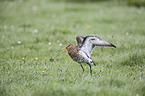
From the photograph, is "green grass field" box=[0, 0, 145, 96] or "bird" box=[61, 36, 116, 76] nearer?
"green grass field" box=[0, 0, 145, 96]

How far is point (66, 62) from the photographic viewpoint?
5.59m

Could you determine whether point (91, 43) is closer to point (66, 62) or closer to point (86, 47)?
point (86, 47)

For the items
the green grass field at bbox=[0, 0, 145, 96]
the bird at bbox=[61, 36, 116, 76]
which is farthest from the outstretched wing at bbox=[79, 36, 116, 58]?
the green grass field at bbox=[0, 0, 145, 96]

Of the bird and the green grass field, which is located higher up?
the bird

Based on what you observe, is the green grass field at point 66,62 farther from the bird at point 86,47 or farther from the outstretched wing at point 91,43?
the outstretched wing at point 91,43

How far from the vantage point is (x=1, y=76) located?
475 cm

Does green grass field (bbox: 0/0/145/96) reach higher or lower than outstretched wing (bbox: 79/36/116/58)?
lower

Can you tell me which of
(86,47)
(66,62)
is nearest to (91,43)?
(86,47)

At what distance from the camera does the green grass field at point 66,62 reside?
3889mm

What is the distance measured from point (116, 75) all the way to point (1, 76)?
301 centimetres

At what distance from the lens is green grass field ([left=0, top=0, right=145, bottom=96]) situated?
389cm

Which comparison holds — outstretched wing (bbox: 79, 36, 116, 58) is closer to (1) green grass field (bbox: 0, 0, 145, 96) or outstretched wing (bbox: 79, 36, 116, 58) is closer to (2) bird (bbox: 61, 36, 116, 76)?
(2) bird (bbox: 61, 36, 116, 76)

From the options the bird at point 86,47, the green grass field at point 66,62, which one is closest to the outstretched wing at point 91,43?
the bird at point 86,47

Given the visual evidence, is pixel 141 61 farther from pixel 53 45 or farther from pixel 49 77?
pixel 53 45
